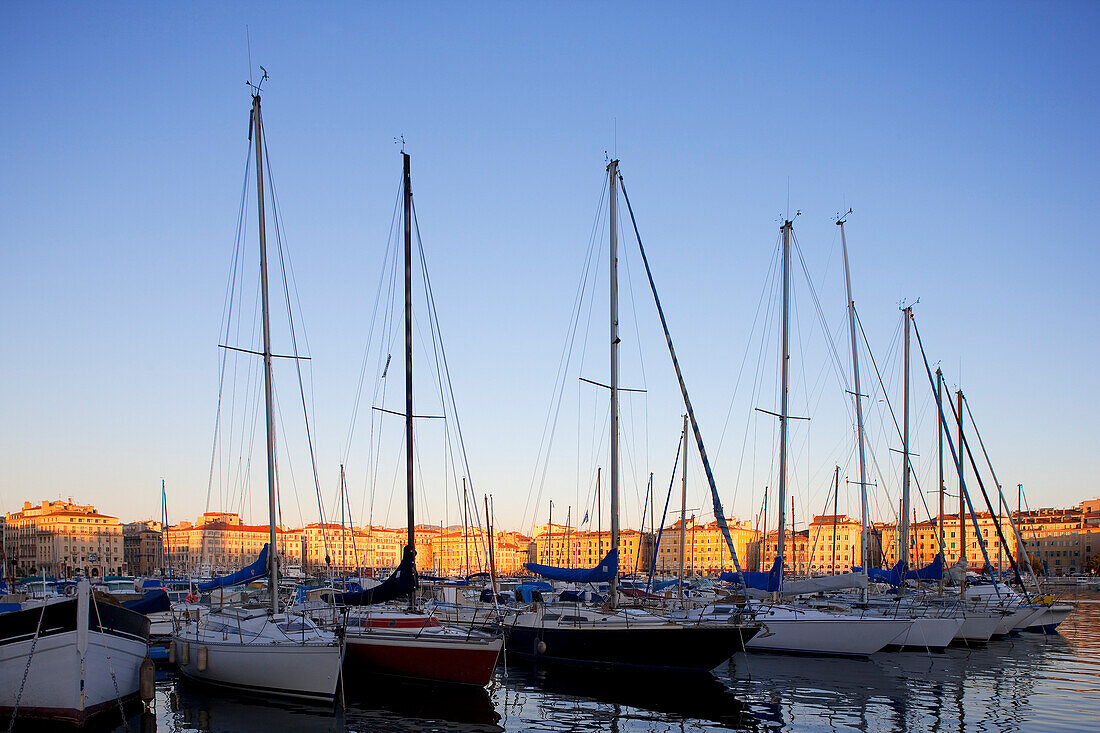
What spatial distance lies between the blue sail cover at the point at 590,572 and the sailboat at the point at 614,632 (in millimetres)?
33

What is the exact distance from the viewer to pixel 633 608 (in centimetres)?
2667

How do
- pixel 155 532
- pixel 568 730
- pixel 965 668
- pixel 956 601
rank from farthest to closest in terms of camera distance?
pixel 155 532
pixel 956 601
pixel 965 668
pixel 568 730

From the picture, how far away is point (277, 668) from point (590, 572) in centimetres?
1020

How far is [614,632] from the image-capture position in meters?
24.3

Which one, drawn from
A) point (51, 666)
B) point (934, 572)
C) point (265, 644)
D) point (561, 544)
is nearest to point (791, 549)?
point (561, 544)

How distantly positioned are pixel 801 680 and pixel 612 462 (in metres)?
7.50

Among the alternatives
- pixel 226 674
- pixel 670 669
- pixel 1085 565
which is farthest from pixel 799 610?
pixel 1085 565

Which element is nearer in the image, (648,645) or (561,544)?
(648,645)

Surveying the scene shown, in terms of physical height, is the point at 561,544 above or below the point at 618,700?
below

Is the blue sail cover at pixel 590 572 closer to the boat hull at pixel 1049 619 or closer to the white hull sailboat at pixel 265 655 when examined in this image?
the white hull sailboat at pixel 265 655

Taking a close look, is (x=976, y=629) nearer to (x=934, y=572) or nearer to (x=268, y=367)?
(x=934, y=572)

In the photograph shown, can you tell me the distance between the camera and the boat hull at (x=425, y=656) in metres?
21.5

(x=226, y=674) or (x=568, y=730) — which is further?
(x=226, y=674)

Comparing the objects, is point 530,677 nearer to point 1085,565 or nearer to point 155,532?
point 1085,565
